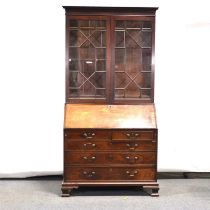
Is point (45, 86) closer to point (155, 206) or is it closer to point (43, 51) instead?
point (43, 51)

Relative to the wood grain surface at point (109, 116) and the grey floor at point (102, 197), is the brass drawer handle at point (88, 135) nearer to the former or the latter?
the wood grain surface at point (109, 116)

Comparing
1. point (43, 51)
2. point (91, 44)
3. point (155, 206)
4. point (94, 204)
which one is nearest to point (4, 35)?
point (43, 51)

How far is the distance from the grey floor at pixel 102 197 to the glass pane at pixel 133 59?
3.51 ft

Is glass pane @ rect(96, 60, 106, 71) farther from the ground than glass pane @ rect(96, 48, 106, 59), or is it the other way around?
glass pane @ rect(96, 48, 106, 59)

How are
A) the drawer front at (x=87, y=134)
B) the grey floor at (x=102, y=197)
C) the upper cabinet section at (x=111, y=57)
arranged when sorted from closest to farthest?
1. the grey floor at (x=102, y=197)
2. the drawer front at (x=87, y=134)
3. the upper cabinet section at (x=111, y=57)

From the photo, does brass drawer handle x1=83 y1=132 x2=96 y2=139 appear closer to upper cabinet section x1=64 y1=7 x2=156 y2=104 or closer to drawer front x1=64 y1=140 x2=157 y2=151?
drawer front x1=64 y1=140 x2=157 y2=151

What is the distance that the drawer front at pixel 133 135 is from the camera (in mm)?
4004

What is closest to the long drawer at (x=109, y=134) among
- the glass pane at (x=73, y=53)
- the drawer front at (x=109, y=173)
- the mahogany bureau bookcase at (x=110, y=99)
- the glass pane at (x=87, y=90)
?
the mahogany bureau bookcase at (x=110, y=99)

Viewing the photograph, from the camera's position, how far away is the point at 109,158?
4016 millimetres

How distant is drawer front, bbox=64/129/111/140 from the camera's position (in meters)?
3.98

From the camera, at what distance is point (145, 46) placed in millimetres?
4172

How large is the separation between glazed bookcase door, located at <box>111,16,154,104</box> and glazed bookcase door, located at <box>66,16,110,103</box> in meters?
0.12

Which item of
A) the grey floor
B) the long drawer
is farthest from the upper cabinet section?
the grey floor

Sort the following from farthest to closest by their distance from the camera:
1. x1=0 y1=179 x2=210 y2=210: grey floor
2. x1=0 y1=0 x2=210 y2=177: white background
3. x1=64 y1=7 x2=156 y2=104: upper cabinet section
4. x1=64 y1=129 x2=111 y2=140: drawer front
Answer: x1=0 y1=0 x2=210 y2=177: white background, x1=64 y1=7 x2=156 y2=104: upper cabinet section, x1=64 y1=129 x2=111 y2=140: drawer front, x1=0 y1=179 x2=210 y2=210: grey floor
